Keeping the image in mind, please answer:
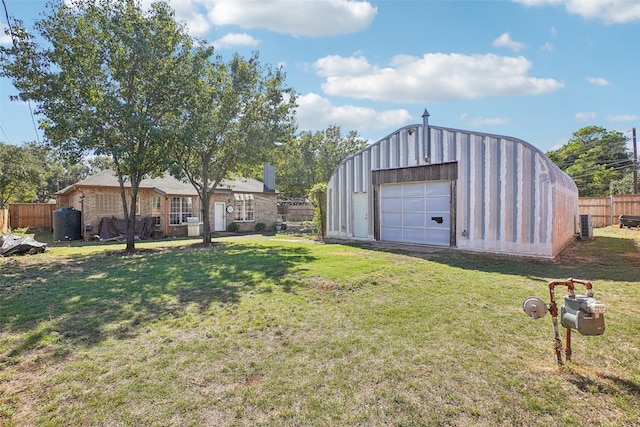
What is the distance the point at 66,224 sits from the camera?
53.5 feet

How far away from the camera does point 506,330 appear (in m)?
3.78

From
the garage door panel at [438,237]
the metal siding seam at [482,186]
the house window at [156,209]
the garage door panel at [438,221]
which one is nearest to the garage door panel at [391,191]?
the garage door panel at [438,221]

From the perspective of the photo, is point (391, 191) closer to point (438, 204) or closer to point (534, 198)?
point (438, 204)

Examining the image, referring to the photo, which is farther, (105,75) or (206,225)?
(206,225)

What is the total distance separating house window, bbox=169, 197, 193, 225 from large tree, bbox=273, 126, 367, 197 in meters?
15.4

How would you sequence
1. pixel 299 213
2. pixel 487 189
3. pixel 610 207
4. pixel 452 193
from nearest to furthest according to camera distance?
pixel 487 189 → pixel 452 193 → pixel 610 207 → pixel 299 213

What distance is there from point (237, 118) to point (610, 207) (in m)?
24.4

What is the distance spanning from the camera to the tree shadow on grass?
3.97 metres

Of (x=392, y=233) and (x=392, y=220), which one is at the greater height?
(x=392, y=220)

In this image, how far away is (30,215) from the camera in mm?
23875

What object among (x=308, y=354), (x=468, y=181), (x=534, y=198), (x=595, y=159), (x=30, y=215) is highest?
(x=595, y=159)

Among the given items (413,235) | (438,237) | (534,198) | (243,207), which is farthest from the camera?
(243,207)

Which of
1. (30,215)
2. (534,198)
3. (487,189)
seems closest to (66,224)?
(30,215)

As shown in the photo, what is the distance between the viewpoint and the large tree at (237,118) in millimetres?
12258
